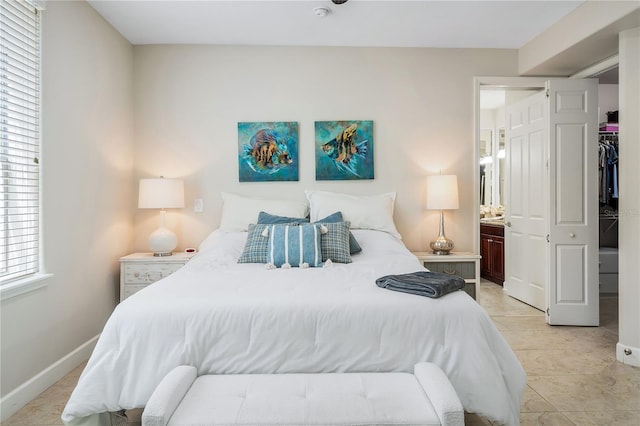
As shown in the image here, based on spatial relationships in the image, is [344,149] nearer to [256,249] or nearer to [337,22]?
[337,22]

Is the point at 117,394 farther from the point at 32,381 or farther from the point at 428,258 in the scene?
the point at 428,258

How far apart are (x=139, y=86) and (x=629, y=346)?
464cm

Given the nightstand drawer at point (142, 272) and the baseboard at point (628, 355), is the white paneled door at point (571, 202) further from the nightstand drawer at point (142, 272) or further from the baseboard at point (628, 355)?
the nightstand drawer at point (142, 272)

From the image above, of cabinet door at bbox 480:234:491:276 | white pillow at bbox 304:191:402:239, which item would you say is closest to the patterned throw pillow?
white pillow at bbox 304:191:402:239

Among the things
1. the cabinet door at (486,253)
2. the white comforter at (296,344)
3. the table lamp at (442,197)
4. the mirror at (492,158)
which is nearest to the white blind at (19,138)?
the white comforter at (296,344)

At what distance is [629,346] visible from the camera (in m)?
2.82

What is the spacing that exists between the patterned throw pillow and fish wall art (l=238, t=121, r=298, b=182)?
0.96m

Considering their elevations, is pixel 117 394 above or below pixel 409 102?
below

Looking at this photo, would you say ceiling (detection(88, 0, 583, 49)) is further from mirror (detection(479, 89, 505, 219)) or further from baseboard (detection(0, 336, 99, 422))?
mirror (detection(479, 89, 505, 219))

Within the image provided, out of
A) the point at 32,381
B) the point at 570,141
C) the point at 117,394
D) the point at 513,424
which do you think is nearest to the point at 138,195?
the point at 32,381

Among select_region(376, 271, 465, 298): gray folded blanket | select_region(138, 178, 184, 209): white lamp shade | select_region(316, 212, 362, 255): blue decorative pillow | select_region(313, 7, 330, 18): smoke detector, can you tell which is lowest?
select_region(376, 271, 465, 298): gray folded blanket

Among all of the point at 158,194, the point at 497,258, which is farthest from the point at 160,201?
the point at 497,258

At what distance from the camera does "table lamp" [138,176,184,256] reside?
3.41 metres

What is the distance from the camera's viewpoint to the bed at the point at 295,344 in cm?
170
